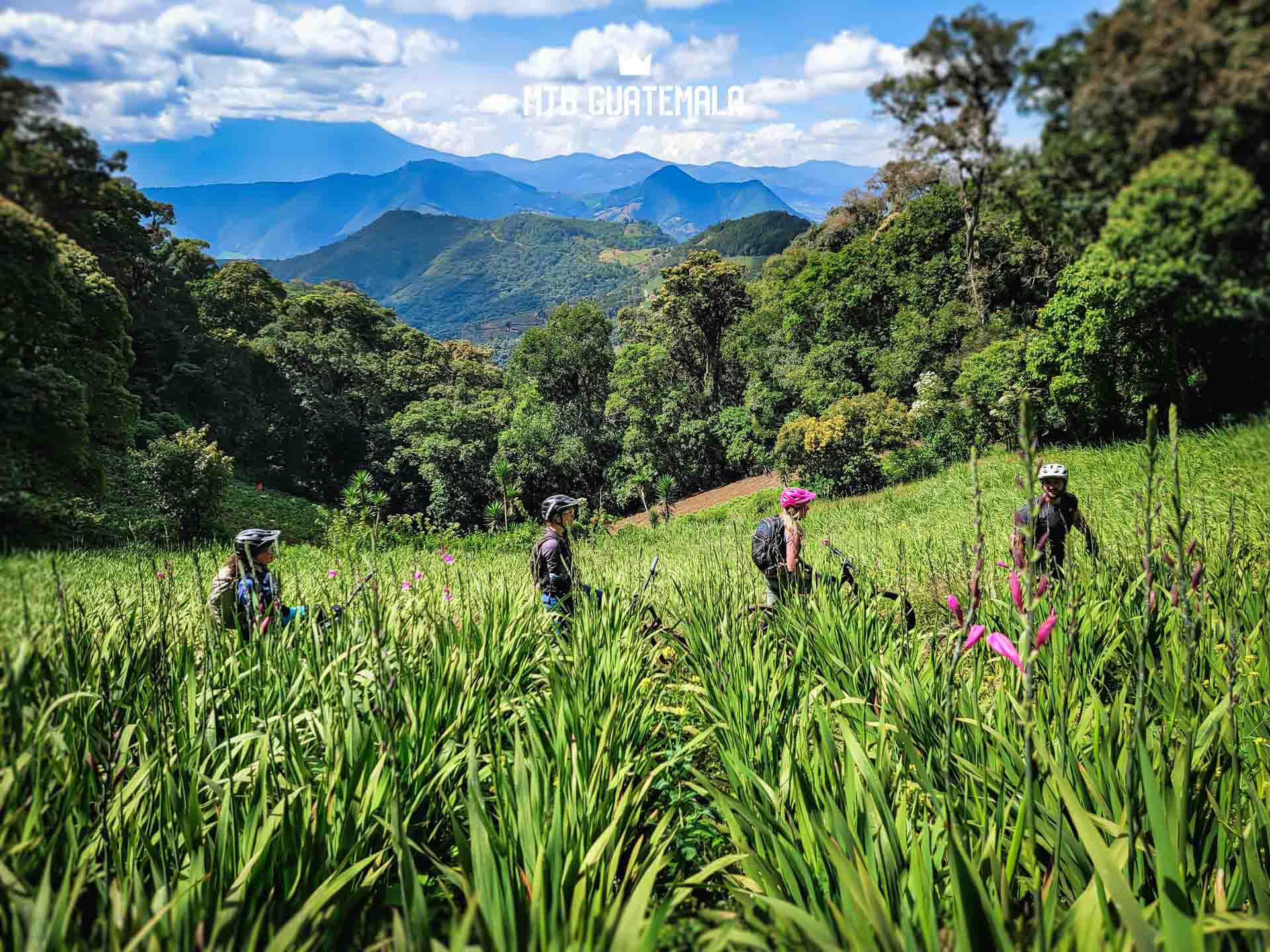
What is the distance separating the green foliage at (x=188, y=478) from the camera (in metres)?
2.51

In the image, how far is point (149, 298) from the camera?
280 centimetres

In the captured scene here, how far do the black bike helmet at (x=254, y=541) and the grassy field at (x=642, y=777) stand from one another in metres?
0.16

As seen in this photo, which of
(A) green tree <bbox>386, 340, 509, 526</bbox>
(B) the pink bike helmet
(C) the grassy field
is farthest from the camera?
(A) green tree <bbox>386, 340, 509, 526</bbox>

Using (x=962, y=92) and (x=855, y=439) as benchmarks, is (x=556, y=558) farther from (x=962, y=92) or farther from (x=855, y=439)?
(x=855, y=439)

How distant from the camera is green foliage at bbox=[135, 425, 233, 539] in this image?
2510mm

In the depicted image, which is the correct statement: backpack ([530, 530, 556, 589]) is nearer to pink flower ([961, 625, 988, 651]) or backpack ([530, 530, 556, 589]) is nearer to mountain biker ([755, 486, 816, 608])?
mountain biker ([755, 486, 816, 608])

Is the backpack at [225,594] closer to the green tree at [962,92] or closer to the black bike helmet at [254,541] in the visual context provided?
the black bike helmet at [254,541]

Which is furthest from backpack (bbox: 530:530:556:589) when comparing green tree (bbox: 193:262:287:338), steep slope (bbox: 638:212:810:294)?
steep slope (bbox: 638:212:810:294)

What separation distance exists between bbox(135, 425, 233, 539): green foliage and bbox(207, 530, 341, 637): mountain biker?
0.59 ft

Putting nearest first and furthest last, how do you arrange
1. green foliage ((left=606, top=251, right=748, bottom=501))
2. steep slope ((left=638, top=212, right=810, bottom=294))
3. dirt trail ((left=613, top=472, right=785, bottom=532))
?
1. dirt trail ((left=613, top=472, right=785, bottom=532))
2. green foliage ((left=606, top=251, right=748, bottom=501))
3. steep slope ((left=638, top=212, right=810, bottom=294))

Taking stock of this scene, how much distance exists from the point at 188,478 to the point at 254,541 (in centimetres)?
39

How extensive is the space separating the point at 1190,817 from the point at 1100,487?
2.59 meters

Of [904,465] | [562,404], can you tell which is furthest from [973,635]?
[562,404]

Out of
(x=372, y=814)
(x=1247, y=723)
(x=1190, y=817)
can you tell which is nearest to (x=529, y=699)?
(x=372, y=814)
